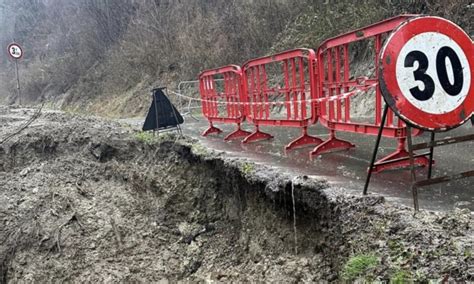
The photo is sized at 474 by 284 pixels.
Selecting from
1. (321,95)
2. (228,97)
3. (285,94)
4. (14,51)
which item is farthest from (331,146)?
(14,51)

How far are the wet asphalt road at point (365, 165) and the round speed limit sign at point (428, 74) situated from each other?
88 cm

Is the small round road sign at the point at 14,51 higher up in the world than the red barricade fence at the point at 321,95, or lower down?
higher up

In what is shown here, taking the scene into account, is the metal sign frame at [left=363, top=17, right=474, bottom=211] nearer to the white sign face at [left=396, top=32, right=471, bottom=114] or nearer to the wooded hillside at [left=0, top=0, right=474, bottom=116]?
the white sign face at [left=396, top=32, right=471, bottom=114]

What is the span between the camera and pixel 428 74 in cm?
350

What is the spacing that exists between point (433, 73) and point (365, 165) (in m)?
2.29

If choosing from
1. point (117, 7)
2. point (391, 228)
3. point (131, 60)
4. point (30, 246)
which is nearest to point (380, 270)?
point (391, 228)

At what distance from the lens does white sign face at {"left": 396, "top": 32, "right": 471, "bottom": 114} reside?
3469 mm

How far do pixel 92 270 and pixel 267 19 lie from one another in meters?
13.2

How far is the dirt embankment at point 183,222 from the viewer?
3.21 meters

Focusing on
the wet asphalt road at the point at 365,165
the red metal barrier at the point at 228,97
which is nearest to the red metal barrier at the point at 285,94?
the red metal barrier at the point at 228,97

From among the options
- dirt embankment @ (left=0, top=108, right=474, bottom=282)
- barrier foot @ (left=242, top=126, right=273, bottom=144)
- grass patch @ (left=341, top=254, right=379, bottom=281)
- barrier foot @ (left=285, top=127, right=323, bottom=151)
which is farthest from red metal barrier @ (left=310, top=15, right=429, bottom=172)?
barrier foot @ (left=242, top=126, right=273, bottom=144)

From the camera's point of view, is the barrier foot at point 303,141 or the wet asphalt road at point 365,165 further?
the barrier foot at point 303,141

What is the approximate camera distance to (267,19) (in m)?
16.5

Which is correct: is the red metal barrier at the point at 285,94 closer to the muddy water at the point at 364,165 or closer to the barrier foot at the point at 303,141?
the barrier foot at the point at 303,141
